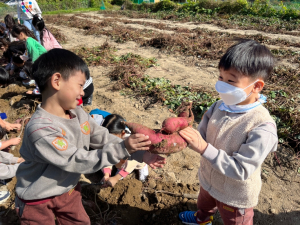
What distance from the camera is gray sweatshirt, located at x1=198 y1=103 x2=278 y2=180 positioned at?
1194mm

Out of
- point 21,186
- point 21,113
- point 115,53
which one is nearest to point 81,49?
point 115,53

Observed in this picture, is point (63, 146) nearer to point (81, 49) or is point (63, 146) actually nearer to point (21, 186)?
point (21, 186)

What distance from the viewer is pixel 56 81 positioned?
1.37 meters

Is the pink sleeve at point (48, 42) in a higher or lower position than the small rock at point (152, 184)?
higher

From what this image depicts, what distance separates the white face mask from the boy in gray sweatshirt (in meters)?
0.57

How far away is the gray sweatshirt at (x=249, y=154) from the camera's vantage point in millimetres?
1194

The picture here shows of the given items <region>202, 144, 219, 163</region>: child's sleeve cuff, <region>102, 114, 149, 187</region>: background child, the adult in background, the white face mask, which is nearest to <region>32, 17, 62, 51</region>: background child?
the adult in background

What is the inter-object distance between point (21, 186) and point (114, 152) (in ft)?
2.45

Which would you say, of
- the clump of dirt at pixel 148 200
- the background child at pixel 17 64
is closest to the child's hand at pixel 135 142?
the clump of dirt at pixel 148 200

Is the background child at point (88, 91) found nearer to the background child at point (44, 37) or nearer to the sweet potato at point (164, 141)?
the background child at point (44, 37)

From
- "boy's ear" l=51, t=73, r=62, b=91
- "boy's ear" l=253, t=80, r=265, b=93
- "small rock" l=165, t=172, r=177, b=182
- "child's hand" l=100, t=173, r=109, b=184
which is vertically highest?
"boy's ear" l=51, t=73, r=62, b=91

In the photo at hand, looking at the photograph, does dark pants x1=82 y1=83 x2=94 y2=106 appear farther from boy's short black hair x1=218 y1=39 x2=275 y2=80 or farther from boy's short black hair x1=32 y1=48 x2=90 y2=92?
boy's short black hair x1=218 y1=39 x2=275 y2=80

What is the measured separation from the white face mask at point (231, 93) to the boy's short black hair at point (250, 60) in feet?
0.35

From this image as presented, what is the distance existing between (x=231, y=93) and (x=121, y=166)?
1.66m
